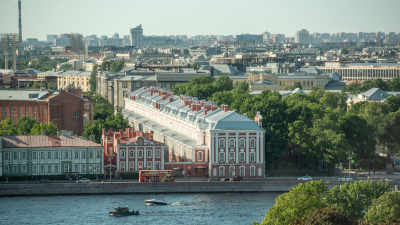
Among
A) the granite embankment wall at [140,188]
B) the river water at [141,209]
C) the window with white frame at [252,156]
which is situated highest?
the window with white frame at [252,156]

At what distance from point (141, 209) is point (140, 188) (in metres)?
7.41

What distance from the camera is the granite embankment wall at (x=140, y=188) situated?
7025 cm

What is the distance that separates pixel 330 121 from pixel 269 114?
667 centimetres

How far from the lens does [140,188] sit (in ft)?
235

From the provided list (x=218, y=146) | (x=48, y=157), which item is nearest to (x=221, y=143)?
(x=218, y=146)

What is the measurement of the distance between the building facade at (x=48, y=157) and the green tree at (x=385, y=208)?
34.4m

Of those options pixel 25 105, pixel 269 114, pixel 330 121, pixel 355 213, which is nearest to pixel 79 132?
pixel 25 105

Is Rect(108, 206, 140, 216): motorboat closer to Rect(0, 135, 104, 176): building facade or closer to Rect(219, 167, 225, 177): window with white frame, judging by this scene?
Rect(0, 135, 104, 176): building facade

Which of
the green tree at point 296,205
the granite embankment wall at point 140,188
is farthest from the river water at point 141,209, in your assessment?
the green tree at point 296,205

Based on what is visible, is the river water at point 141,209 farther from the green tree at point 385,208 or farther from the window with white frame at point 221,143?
the green tree at point 385,208

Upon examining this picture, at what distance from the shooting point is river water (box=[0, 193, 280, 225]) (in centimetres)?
5972

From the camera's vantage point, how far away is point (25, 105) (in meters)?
104

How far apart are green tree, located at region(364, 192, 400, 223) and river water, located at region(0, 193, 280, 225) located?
13.4 metres

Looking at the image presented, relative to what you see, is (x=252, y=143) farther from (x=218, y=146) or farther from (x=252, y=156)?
(x=218, y=146)
